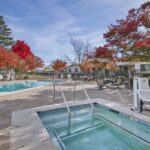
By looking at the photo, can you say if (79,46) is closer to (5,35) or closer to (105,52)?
(5,35)

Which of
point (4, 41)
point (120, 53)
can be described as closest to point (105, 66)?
point (120, 53)

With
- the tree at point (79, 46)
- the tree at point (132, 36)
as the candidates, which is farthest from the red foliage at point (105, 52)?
the tree at point (79, 46)

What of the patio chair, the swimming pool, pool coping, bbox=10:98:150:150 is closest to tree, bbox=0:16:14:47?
the swimming pool

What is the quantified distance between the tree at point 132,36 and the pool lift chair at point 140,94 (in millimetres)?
4426

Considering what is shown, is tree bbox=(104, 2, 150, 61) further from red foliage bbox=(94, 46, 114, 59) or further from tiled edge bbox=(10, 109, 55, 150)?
tiled edge bbox=(10, 109, 55, 150)

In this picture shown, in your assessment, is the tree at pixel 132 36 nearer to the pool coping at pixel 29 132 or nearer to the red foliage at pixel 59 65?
the pool coping at pixel 29 132

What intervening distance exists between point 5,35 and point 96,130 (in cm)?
3402

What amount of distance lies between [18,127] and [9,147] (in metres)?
0.85

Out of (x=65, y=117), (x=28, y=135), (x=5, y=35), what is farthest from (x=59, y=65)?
(x=28, y=135)

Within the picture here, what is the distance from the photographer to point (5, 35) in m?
33.6

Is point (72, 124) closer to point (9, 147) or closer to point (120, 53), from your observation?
point (9, 147)

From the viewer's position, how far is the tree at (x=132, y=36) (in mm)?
9461

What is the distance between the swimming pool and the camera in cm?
363

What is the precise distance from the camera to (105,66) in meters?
22.3
